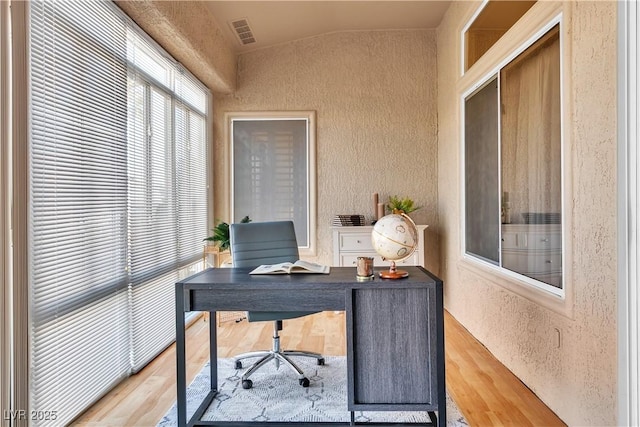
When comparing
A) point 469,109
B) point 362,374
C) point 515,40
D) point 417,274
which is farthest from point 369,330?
point 469,109

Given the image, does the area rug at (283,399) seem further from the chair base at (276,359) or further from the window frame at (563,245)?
the window frame at (563,245)

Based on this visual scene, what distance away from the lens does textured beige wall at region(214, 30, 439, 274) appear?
15.5 ft

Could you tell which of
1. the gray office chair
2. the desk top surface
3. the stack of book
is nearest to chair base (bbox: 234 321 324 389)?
the gray office chair

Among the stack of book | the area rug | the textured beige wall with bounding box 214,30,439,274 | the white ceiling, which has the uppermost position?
the white ceiling

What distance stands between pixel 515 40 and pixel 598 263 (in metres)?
1.53

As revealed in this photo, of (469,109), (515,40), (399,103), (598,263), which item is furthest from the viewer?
(399,103)

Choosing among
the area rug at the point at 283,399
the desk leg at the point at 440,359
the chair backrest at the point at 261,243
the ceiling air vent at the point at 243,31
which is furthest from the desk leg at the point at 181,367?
the ceiling air vent at the point at 243,31

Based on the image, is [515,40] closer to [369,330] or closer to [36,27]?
[369,330]

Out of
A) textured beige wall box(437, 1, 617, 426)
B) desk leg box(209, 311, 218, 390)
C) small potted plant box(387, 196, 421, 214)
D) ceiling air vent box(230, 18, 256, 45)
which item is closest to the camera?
textured beige wall box(437, 1, 617, 426)

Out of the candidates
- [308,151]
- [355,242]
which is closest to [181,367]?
[355,242]

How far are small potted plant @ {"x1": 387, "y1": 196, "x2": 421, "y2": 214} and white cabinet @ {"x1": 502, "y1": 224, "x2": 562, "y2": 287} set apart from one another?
1563mm

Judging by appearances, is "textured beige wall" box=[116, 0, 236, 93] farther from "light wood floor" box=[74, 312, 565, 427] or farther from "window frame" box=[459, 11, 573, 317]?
"light wood floor" box=[74, 312, 565, 427]

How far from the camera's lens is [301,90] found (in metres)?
4.79

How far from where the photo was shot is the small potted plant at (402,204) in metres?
4.41
